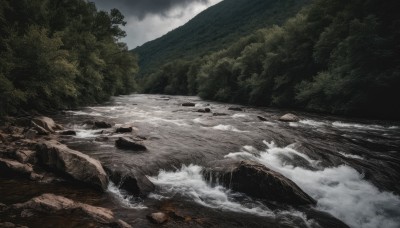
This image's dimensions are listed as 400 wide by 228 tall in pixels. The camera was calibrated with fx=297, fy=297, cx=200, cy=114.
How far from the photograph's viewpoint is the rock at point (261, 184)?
28.8 feet

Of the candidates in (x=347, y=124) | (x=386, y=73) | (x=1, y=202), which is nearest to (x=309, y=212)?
(x=1, y=202)

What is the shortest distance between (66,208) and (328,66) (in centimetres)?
3095

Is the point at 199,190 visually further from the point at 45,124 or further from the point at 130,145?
the point at 45,124

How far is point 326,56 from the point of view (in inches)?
1284

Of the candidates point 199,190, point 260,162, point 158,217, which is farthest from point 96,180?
point 260,162

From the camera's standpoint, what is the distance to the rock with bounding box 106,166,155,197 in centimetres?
864

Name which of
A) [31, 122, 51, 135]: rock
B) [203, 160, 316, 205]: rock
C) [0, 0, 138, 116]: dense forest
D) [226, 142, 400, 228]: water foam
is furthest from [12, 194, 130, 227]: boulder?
[0, 0, 138, 116]: dense forest

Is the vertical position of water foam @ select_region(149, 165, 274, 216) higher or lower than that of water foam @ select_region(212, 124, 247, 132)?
lower

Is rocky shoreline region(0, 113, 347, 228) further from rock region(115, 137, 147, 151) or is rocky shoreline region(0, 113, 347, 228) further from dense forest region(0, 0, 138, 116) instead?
dense forest region(0, 0, 138, 116)

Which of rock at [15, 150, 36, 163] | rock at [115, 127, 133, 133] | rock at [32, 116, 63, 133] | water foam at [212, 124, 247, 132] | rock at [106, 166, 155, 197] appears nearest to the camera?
rock at [106, 166, 155, 197]

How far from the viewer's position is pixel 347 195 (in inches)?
371

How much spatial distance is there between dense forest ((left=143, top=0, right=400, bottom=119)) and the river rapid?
578cm

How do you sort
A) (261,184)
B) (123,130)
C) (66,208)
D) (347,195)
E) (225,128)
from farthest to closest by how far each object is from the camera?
(225,128) → (123,130) → (347,195) → (261,184) → (66,208)

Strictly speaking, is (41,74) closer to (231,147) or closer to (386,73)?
(231,147)
